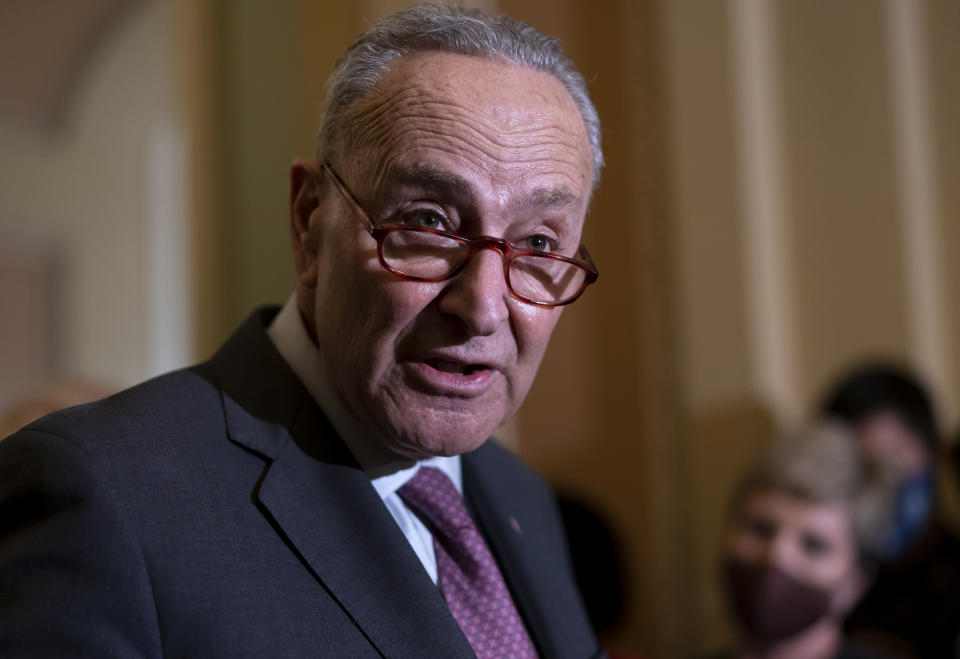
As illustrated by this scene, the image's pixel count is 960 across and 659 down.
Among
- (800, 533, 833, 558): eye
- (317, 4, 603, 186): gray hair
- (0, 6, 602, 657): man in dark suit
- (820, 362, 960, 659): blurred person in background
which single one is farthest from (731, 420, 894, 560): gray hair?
(317, 4, 603, 186): gray hair

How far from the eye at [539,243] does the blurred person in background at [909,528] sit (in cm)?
263

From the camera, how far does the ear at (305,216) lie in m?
1.33

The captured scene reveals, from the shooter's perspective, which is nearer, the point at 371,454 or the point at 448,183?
the point at 448,183

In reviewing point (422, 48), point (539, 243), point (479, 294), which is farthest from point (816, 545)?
point (422, 48)

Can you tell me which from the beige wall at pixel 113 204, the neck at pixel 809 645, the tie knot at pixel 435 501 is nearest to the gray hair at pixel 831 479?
the neck at pixel 809 645

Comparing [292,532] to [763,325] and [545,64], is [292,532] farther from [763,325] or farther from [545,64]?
[763,325]

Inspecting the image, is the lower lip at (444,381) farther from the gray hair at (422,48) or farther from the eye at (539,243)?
the gray hair at (422,48)

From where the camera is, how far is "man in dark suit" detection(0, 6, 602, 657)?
1004 mm

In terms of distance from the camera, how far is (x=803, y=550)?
9.32 ft

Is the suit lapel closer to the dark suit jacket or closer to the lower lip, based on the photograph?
the dark suit jacket

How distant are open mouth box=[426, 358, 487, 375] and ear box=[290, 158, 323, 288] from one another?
0.24 m

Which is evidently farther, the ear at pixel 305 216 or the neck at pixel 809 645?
the neck at pixel 809 645

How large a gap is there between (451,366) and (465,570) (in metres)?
0.31

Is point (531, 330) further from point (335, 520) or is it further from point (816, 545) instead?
point (816, 545)
